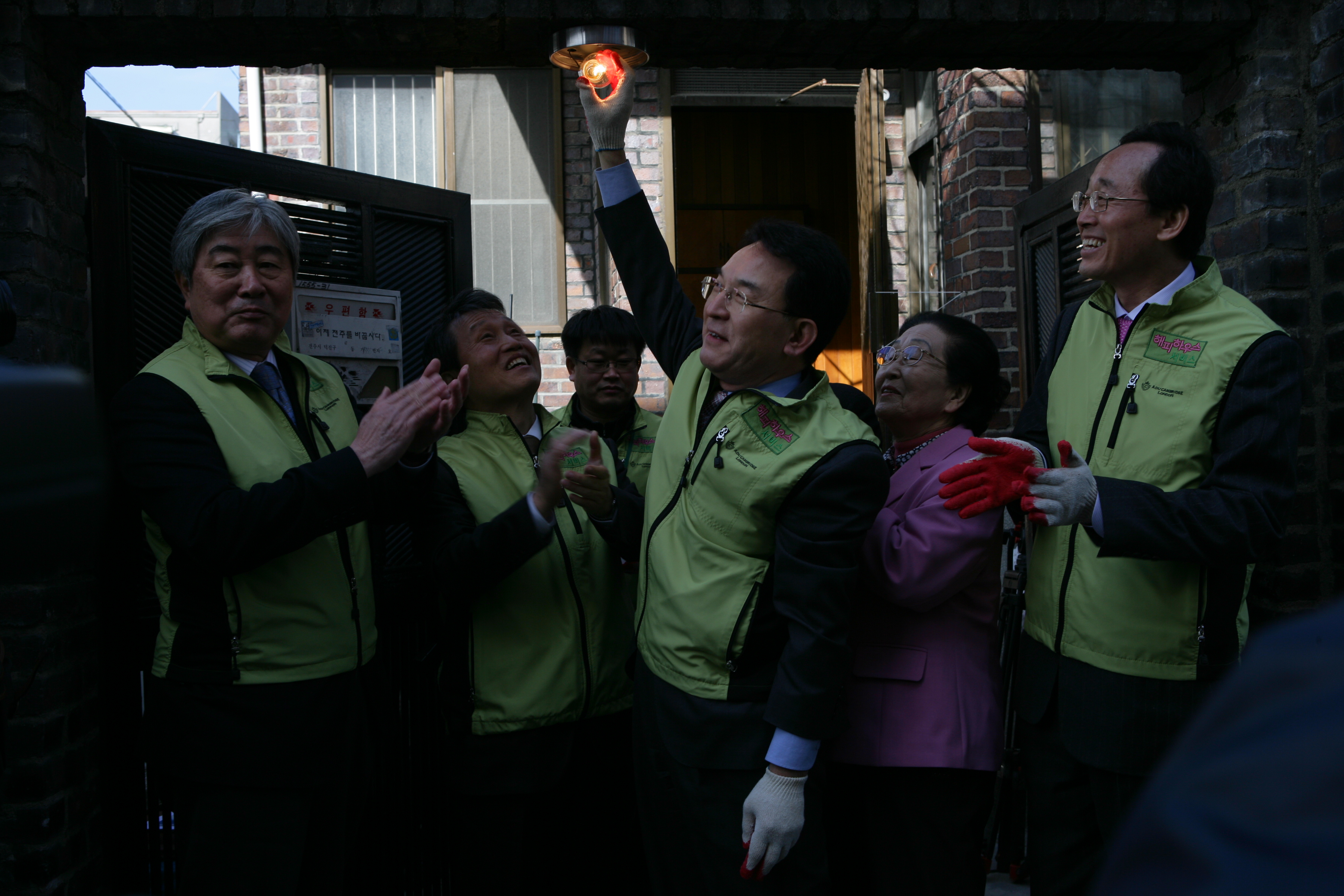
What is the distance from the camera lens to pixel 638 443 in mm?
2883

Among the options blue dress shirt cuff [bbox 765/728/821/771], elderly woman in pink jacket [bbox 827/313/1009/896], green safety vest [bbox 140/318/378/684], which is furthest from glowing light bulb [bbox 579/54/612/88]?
blue dress shirt cuff [bbox 765/728/821/771]

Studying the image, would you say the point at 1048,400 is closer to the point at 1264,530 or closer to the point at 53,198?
the point at 1264,530

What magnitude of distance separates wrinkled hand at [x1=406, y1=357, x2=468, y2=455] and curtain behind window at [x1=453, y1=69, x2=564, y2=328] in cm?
433

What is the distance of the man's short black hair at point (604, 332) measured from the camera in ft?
9.44

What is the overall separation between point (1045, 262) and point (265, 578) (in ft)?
9.59

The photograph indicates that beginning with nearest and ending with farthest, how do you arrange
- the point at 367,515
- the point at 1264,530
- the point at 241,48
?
the point at 1264,530 < the point at 367,515 < the point at 241,48

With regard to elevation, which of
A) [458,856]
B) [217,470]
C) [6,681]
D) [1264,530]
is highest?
[217,470]

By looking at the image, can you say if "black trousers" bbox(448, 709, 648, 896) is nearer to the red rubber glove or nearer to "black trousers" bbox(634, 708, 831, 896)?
"black trousers" bbox(634, 708, 831, 896)

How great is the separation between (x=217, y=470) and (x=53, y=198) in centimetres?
89

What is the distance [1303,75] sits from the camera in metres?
2.48

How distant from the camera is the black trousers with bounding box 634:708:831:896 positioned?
1804 millimetres

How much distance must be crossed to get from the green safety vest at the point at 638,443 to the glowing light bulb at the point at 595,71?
34.8 inches

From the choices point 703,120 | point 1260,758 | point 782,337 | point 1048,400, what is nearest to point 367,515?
point 782,337

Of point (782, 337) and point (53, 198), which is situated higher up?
point (53, 198)
